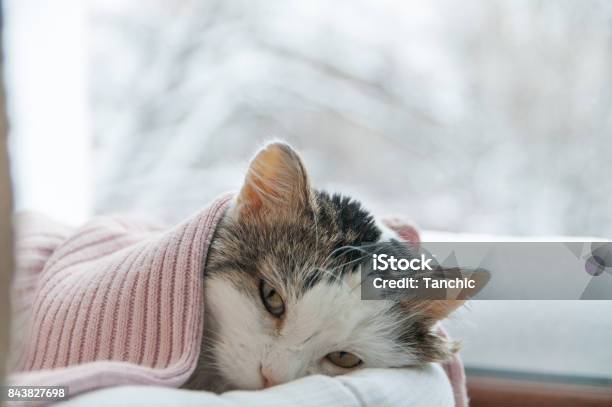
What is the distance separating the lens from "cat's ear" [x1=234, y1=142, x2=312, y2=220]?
2.87ft

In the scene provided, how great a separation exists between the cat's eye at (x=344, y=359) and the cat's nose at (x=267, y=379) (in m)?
0.09

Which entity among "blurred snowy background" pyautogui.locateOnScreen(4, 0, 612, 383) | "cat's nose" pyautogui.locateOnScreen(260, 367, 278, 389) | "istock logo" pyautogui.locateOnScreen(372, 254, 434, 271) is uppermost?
"blurred snowy background" pyautogui.locateOnScreen(4, 0, 612, 383)

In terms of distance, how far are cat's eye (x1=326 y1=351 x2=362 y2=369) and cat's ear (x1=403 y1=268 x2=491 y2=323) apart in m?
0.11

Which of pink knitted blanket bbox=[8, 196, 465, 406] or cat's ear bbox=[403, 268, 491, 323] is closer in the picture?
pink knitted blanket bbox=[8, 196, 465, 406]

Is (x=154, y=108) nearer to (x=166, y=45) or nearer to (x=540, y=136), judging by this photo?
(x=166, y=45)

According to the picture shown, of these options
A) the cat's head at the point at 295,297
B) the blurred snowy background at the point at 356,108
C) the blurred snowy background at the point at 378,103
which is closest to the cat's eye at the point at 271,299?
the cat's head at the point at 295,297

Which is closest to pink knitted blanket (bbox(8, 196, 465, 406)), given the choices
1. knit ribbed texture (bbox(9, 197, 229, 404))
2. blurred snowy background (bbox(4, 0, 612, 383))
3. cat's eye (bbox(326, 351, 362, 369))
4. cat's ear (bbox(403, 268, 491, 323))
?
knit ribbed texture (bbox(9, 197, 229, 404))

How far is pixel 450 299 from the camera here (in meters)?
0.90

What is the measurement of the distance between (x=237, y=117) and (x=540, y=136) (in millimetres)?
959

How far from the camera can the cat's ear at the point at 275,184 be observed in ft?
2.87

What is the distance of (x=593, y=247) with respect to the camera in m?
1.06

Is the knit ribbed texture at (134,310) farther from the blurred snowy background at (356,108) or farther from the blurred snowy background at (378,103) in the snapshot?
the blurred snowy background at (378,103)

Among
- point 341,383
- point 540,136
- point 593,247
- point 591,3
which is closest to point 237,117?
point 540,136

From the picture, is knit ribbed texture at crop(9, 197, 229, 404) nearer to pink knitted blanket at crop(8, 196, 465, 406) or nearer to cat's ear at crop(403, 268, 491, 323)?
pink knitted blanket at crop(8, 196, 465, 406)
